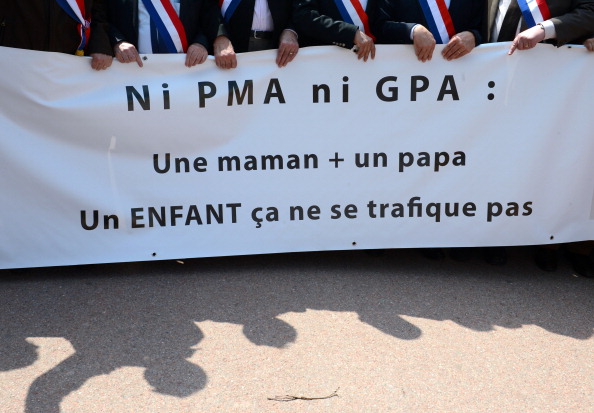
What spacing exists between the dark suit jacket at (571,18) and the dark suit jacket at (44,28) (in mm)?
2657

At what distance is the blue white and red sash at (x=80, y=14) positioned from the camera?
14.0 ft

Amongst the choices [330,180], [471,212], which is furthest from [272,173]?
[471,212]

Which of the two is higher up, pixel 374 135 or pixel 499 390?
pixel 374 135

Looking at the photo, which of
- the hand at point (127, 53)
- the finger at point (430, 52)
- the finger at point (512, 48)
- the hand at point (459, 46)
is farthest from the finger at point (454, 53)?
the hand at point (127, 53)

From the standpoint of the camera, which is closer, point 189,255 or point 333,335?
point 333,335

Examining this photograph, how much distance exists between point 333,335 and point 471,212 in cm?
140

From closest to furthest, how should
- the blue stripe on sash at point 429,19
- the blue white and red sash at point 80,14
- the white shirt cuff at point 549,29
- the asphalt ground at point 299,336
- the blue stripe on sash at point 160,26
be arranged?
the asphalt ground at point 299,336 < the blue white and red sash at point 80,14 < the white shirt cuff at point 549,29 < the blue stripe on sash at point 160,26 < the blue stripe on sash at point 429,19

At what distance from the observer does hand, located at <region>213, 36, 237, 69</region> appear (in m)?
4.40

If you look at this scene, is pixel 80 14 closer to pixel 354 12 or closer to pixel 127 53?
pixel 127 53

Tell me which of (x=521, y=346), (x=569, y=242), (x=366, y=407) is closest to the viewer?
(x=366, y=407)

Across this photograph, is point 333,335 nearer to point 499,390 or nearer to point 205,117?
point 499,390

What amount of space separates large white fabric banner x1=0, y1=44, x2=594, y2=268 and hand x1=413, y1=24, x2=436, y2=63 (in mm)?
62

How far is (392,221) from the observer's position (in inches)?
184

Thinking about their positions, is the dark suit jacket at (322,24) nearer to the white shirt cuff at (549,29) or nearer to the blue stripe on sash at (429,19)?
the blue stripe on sash at (429,19)
